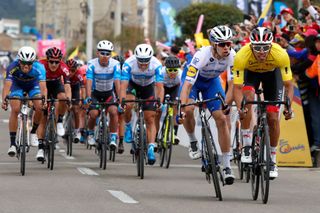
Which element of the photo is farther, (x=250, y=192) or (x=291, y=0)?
(x=291, y=0)

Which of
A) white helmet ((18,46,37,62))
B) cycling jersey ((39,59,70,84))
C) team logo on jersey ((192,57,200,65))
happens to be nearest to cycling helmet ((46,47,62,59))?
cycling jersey ((39,59,70,84))

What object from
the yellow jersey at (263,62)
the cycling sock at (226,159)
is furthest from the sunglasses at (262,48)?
the cycling sock at (226,159)

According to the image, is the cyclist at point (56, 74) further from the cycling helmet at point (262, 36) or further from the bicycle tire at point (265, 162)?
the bicycle tire at point (265, 162)

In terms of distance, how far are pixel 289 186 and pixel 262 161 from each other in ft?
9.39

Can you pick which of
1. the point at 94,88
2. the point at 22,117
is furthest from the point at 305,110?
the point at 22,117

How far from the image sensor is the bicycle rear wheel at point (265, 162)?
1265cm

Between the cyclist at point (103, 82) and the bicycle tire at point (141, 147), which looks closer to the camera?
the bicycle tire at point (141, 147)

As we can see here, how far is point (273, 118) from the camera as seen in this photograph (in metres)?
13.5

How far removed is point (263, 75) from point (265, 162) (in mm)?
1563

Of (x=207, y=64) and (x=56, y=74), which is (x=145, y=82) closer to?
(x=56, y=74)

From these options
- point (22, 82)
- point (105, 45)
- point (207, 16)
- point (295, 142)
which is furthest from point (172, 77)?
point (207, 16)

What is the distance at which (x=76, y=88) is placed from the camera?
23.7 meters

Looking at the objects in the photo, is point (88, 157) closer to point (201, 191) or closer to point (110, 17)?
point (201, 191)

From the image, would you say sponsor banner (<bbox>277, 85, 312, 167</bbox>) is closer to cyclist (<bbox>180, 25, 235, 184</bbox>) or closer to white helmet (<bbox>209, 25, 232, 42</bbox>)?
cyclist (<bbox>180, 25, 235, 184</bbox>)
